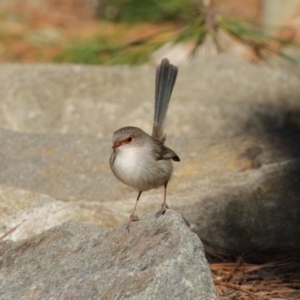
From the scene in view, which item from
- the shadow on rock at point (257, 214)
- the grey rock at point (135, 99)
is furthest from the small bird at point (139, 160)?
the grey rock at point (135, 99)

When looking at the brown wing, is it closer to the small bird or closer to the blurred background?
the small bird

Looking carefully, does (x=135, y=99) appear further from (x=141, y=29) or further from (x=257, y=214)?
(x=141, y=29)

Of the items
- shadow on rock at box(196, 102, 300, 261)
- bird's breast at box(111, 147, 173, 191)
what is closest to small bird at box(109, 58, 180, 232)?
bird's breast at box(111, 147, 173, 191)

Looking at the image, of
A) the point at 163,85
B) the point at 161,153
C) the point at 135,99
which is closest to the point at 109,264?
the point at 161,153

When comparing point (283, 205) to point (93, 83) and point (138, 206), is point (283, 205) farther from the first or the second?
point (93, 83)

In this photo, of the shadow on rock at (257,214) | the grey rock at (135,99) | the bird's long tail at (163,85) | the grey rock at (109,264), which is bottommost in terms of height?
the grey rock at (109,264)

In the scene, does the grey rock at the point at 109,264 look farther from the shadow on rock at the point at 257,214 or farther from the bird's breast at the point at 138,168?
the shadow on rock at the point at 257,214

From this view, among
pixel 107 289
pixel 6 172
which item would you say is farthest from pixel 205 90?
pixel 107 289
